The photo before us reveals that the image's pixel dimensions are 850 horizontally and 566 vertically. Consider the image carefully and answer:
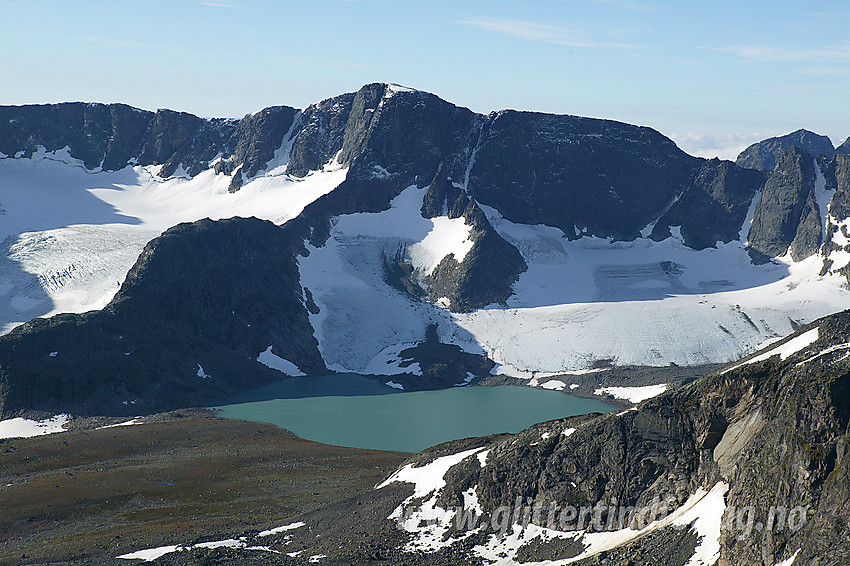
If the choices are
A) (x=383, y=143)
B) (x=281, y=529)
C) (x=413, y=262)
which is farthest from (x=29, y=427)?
(x=383, y=143)

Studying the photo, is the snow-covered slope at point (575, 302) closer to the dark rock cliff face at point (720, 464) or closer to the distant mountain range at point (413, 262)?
the distant mountain range at point (413, 262)

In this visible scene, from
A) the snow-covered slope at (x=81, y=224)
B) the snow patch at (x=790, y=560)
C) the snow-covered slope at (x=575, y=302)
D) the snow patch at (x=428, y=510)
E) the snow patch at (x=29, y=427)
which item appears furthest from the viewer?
the snow-covered slope at (x=575, y=302)

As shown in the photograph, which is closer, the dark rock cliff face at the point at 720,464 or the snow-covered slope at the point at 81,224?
the dark rock cliff face at the point at 720,464

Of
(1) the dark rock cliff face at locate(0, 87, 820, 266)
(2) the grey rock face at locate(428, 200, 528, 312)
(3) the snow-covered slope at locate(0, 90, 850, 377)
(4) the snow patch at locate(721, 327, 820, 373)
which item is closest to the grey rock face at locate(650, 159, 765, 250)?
(1) the dark rock cliff face at locate(0, 87, 820, 266)

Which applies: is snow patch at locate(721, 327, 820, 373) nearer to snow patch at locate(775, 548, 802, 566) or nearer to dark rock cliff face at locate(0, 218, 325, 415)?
snow patch at locate(775, 548, 802, 566)

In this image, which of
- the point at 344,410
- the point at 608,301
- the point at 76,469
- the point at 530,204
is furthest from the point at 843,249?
the point at 76,469

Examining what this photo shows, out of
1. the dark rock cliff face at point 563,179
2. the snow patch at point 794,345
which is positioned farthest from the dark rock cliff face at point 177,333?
the snow patch at point 794,345
